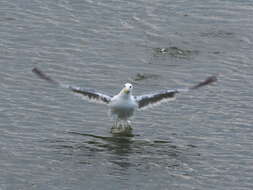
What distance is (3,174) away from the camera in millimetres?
21141

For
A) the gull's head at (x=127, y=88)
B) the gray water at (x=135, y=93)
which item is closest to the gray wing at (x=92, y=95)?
the gray water at (x=135, y=93)

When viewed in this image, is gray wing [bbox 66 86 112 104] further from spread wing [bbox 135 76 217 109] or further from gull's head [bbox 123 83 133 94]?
spread wing [bbox 135 76 217 109]

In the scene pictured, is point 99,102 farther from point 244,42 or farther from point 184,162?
point 244,42

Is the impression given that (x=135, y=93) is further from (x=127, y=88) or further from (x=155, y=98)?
(x=127, y=88)

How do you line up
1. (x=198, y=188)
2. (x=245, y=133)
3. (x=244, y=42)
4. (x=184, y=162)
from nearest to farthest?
(x=198, y=188) < (x=184, y=162) < (x=245, y=133) < (x=244, y=42)

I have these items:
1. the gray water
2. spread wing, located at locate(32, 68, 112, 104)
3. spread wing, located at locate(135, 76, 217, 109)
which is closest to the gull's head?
spread wing, located at locate(135, 76, 217, 109)

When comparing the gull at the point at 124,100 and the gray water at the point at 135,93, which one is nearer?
the gray water at the point at 135,93

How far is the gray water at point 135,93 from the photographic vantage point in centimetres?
2175

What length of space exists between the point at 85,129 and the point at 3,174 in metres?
3.63

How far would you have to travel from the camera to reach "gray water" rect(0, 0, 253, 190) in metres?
21.8

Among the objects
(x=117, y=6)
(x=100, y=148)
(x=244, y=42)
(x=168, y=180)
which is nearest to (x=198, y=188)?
(x=168, y=180)

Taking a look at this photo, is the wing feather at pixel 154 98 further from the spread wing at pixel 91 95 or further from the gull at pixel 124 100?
the spread wing at pixel 91 95

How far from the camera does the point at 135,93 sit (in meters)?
26.2

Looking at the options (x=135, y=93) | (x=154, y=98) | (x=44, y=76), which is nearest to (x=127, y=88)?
(x=154, y=98)
